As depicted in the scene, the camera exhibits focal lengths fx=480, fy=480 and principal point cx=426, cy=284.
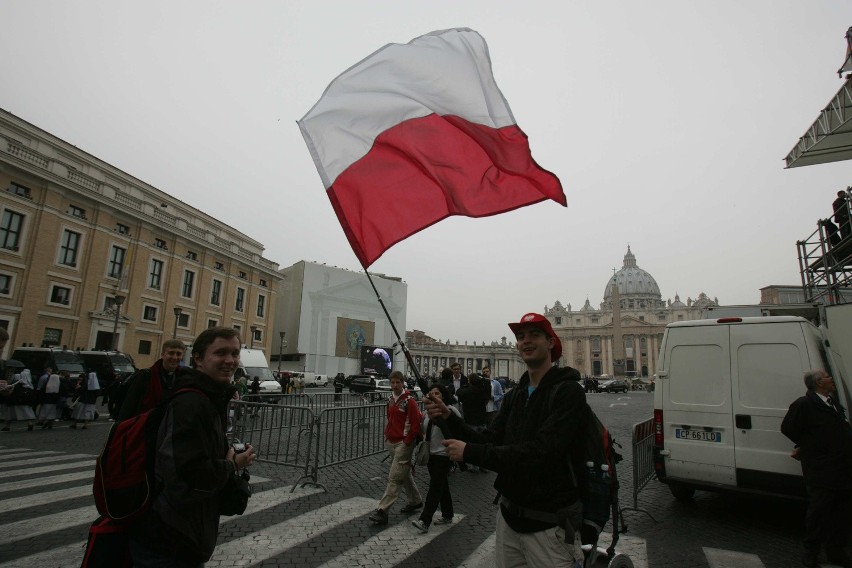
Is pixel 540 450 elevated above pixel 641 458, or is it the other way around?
pixel 540 450

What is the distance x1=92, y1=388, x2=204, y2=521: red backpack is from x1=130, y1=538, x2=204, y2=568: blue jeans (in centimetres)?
18

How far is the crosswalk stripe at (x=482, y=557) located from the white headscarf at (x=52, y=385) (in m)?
12.7

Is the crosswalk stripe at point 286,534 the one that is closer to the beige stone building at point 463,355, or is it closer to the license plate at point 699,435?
the license plate at point 699,435

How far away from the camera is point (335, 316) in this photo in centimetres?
5997

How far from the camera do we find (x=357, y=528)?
523cm

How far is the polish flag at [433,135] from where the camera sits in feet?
12.0

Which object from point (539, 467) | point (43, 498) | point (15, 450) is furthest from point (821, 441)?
point (15, 450)

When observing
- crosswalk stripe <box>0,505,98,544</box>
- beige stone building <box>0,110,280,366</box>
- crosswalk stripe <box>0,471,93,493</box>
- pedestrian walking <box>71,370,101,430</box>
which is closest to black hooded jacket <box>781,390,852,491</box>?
crosswalk stripe <box>0,505,98,544</box>

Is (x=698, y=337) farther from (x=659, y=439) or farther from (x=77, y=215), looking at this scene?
(x=77, y=215)

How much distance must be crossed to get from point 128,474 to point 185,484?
0.87ft

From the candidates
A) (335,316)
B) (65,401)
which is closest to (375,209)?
(65,401)

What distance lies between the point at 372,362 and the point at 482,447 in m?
53.0

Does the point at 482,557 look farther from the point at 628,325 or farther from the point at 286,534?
the point at 628,325

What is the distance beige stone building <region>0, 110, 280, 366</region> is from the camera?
25719mm
